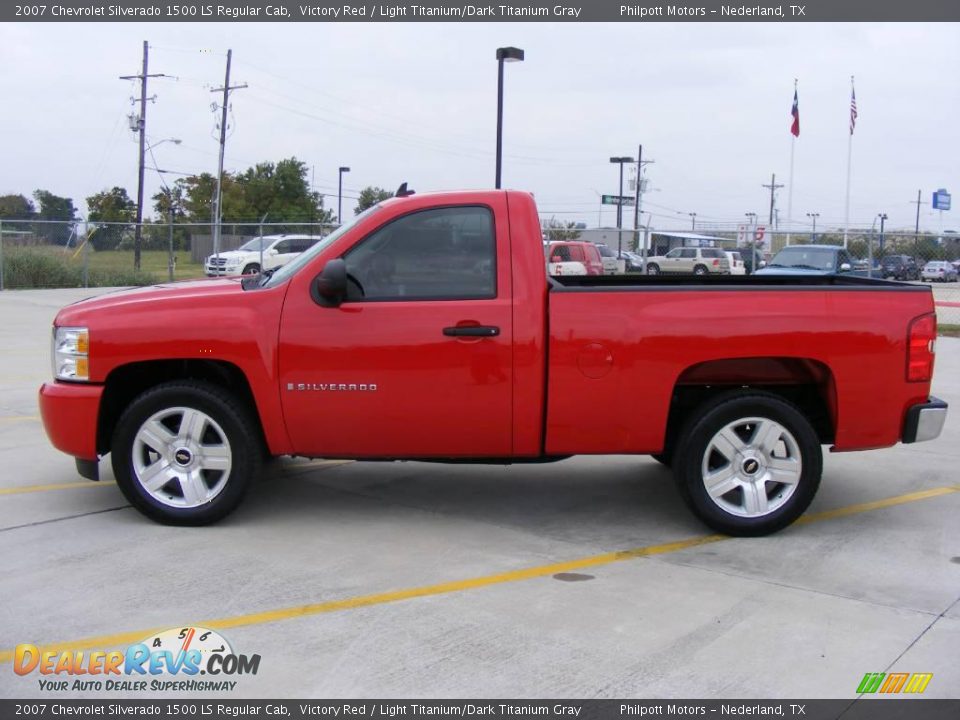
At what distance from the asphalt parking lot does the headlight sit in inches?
35.1

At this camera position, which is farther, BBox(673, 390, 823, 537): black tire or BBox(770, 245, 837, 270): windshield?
BBox(770, 245, 837, 270): windshield

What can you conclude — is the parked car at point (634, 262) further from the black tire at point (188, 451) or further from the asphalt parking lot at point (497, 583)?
the black tire at point (188, 451)

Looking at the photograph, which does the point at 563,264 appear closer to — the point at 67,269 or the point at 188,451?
the point at 67,269

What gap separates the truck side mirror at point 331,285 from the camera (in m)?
5.37

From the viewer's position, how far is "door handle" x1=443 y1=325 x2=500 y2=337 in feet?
17.8

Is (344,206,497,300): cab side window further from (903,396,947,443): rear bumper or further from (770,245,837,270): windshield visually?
(770,245,837,270): windshield

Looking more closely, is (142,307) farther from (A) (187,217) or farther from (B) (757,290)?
(A) (187,217)

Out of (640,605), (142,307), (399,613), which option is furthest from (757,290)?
(142,307)

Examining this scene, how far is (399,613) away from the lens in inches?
176

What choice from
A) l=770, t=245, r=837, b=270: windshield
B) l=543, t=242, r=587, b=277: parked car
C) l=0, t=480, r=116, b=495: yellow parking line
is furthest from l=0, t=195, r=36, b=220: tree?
l=0, t=480, r=116, b=495: yellow parking line

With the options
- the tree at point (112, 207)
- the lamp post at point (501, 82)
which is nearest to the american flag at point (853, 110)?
the lamp post at point (501, 82)

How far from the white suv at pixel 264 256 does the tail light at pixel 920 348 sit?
2545 cm
